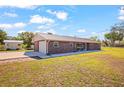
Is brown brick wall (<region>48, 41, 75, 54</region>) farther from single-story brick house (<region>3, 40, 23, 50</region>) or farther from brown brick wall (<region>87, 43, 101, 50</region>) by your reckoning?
single-story brick house (<region>3, 40, 23, 50</region>)

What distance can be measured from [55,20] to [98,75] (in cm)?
273

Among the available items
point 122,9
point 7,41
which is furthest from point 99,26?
point 7,41

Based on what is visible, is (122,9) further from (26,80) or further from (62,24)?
(26,80)

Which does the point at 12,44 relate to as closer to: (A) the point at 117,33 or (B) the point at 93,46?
(B) the point at 93,46

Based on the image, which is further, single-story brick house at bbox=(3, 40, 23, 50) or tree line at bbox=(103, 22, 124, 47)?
single-story brick house at bbox=(3, 40, 23, 50)

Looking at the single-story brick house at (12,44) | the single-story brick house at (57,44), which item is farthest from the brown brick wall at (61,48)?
Answer: the single-story brick house at (12,44)

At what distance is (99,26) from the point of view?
6.07 m

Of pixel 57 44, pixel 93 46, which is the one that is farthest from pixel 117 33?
pixel 93 46

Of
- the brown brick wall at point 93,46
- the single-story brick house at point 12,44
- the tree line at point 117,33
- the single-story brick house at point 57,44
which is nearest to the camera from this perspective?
the tree line at point 117,33

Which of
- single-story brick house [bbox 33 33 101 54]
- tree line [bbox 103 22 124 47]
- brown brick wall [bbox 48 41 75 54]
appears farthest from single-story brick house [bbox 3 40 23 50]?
tree line [bbox 103 22 124 47]

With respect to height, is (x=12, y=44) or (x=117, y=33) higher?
(x=117, y=33)

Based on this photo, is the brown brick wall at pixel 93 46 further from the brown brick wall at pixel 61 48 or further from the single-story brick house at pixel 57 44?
the brown brick wall at pixel 61 48
